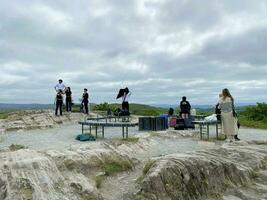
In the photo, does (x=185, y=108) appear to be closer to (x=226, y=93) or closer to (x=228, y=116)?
(x=228, y=116)

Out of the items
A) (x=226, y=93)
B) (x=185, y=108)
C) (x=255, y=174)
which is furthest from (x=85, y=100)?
(x=255, y=174)

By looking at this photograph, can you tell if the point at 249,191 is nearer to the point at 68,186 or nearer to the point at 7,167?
the point at 68,186

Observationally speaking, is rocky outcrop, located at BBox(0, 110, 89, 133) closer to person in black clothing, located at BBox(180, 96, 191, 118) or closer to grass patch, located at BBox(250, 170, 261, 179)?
person in black clothing, located at BBox(180, 96, 191, 118)

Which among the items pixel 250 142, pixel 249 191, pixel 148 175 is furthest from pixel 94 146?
pixel 250 142

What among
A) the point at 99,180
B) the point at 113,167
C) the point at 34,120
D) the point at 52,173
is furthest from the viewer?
the point at 34,120

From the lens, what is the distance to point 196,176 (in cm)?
960

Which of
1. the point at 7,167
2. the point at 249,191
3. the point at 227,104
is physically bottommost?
the point at 249,191

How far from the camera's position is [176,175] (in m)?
9.25

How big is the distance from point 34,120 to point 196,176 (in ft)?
52.3

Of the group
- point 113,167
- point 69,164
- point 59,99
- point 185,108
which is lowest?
point 113,167

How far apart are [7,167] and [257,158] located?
277 inches

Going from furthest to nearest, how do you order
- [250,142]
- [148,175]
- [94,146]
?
[250,142]
[94,146]
[148,175]

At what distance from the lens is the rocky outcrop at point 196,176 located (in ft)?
29.1

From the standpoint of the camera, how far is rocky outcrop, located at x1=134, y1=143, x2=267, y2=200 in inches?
350
